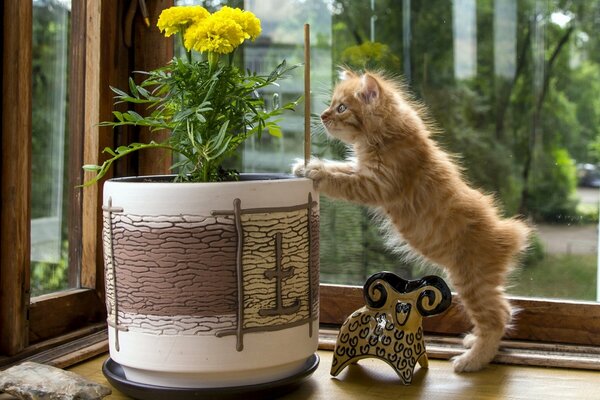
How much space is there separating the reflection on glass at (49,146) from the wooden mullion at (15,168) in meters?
0.14

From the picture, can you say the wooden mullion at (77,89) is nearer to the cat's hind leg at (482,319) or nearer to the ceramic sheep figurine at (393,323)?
the ceramic sheep figurine at (393,323)

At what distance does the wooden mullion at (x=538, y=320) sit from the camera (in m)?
1.49

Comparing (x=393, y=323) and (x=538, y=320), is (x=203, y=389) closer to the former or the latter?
(x=393, y=323)

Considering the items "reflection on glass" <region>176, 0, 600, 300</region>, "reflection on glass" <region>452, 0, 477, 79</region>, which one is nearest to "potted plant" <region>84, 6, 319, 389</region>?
"reflection on glass" <region>176, 0, 600, 300</region>

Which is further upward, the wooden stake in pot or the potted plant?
the wooden stake in pot

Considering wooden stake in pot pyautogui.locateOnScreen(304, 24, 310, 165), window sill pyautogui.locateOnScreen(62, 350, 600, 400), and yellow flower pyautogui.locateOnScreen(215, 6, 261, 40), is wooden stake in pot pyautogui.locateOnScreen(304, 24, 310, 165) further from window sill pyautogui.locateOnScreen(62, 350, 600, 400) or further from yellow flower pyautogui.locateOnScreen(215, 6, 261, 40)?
window sill pyautogui.locateOnScreen(62, 350, 600, 400)

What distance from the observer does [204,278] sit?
1146 mm

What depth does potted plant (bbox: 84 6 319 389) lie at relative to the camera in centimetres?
114

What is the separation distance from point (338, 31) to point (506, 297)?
685 millimetres

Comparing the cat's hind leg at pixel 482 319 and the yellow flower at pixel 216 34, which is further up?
the yellow flower at pixel 216 34

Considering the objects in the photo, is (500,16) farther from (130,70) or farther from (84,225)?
(84,225)

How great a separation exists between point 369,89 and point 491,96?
353mm

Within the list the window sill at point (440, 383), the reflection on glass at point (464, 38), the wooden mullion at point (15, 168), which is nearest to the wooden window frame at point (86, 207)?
the wooden mullion at point (15, 168)

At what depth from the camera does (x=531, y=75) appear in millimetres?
1583
